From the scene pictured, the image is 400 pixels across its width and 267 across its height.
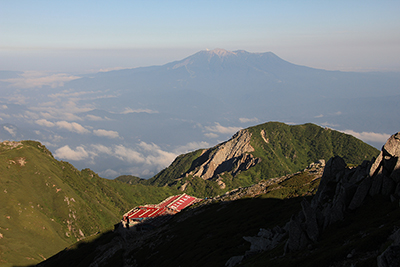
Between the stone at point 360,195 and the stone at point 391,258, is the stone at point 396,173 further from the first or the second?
the stone at point 391,258

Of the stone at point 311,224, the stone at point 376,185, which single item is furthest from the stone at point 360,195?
the stone at point 311,224

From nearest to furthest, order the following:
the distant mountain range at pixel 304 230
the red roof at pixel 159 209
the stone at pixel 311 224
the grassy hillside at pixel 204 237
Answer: the distant mountain range at pixel 304 230 < the stone at pixel 311 224 < the grassy hillside at pixel 204 237 < the red roof at pixel 159 209

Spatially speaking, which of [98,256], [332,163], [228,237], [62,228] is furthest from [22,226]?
[332,163]

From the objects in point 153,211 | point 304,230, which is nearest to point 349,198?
point 304,230

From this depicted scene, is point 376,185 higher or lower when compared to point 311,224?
higher

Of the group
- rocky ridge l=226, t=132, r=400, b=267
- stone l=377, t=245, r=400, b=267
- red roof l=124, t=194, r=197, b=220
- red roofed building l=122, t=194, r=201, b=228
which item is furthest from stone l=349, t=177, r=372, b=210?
red roof l=124, t=194, r=197, b=220

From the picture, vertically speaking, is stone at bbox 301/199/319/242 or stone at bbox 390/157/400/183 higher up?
stone at bbox 390/157/400/183

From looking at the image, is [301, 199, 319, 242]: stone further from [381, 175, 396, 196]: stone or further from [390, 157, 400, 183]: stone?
[390, 157, 400, 183]: stone

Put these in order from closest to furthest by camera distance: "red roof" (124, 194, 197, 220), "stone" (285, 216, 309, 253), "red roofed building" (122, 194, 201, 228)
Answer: "stone" (285, 216, 309, 253) < "red roofed building" (122, 194, 201, 228) < "red roof" (124, 194, 197, 220)

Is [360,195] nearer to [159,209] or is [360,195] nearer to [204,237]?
[204,237]

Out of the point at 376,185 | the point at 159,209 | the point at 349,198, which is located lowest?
the point at 159,209

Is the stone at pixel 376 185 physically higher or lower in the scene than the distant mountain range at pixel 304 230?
higher

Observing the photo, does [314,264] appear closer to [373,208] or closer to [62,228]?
[373,208]
